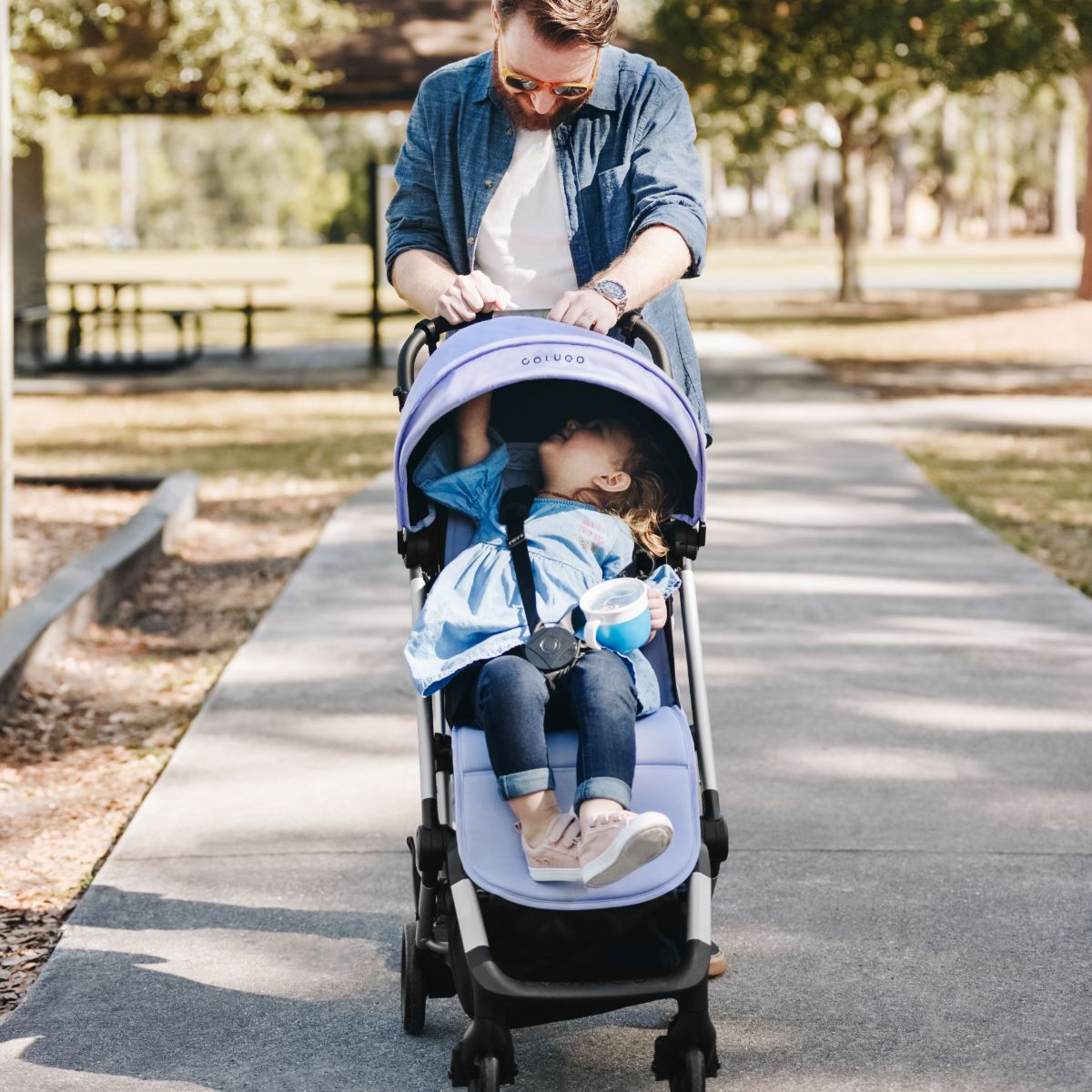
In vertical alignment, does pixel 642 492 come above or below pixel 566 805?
above

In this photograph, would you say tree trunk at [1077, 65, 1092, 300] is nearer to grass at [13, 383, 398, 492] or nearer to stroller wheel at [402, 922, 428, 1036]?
grass at [13, 383, 398, 492]

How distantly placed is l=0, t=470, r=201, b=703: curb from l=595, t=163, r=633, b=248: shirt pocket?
10.3 feet

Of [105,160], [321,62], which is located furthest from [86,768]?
[105,160]

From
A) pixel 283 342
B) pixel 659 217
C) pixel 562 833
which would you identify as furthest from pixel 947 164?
pixel 562 833

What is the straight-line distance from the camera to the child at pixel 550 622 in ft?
10.6

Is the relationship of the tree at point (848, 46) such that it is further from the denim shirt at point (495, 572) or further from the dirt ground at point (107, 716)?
the denim shirt at point (495, 572)

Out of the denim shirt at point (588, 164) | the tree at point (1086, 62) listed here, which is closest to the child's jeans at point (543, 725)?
the denim shirt at point (588, 164)

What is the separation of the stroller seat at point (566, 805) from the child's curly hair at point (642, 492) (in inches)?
17.7

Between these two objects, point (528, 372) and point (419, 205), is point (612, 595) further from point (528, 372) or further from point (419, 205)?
point (419, 205)

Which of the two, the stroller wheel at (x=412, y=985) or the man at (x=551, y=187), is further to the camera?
the man at (x=551, y=187)

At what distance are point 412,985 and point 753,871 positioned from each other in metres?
1.32

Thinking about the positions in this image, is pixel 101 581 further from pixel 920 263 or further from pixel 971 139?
pixel 971 139

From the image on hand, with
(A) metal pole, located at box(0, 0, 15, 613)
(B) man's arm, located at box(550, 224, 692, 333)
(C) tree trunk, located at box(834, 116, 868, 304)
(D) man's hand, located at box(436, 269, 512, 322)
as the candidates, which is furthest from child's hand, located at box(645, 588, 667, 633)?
(C) tree trunk, located at box(834, 116, 868, 304)

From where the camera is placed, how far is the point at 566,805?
11.0 feet
